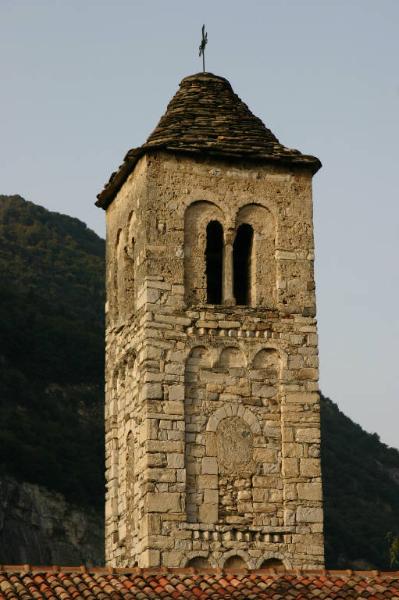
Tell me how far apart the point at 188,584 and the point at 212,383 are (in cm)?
449

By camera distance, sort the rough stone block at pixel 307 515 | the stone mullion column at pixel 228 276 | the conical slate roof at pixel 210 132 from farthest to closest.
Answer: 1. the conical slate roof at pixel 210 132
2. the stone mullion column at pixel 228 276
3. the rough stone block at pixel 307 515

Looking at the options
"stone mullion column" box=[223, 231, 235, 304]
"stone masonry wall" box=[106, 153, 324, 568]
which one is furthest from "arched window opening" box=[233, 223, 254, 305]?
"stone mullion column" box=[223, 231, 235, 304]

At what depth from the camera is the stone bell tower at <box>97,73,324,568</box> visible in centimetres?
2003

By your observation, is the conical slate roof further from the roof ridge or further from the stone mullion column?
the roof ridge

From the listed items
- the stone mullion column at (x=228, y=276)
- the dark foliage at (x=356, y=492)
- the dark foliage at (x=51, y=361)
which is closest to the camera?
the stone mullion column at (x=228, y=276)

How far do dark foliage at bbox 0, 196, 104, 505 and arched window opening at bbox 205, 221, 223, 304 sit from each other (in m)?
25.6

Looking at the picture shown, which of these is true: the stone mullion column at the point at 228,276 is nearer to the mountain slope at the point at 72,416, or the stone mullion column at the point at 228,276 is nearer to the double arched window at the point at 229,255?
the double arched window at the point at 229,255

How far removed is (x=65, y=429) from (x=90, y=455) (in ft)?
4.20

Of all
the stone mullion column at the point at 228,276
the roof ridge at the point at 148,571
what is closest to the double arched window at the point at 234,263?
the stone mullion column at the point at 228,276

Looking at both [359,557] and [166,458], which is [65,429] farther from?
[166,458]

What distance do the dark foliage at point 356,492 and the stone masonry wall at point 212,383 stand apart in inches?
828

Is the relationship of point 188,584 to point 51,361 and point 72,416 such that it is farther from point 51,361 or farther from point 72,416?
point 51,361

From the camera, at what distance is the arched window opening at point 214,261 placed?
21.3 m

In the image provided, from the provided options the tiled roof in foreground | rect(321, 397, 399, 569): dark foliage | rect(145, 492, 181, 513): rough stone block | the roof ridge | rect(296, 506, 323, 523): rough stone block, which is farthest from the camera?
rect(321, 397, 399, 569): dark foliage
